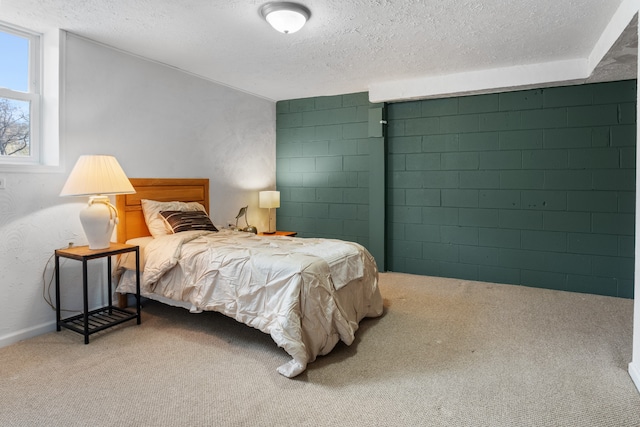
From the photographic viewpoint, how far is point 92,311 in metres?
3.12

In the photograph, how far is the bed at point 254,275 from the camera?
2.43m

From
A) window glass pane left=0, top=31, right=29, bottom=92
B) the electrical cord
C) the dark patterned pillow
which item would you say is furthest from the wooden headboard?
window glass pane left=0, top=31, right=29, bottom=92

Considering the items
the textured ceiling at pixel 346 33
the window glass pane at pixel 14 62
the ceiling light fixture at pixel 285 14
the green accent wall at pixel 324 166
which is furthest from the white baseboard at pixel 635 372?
the window glass pane at pixel 14 62

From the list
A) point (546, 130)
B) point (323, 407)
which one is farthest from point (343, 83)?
point (323, 407)

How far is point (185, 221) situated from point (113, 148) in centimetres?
85

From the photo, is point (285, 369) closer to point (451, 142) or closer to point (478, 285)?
point (478, 285)

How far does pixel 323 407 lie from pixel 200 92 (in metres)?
3.42

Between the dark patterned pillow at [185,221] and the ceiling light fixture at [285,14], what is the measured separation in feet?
6.02

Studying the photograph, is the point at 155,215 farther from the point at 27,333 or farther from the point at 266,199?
the point at 266,199

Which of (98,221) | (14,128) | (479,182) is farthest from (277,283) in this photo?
(479,182)

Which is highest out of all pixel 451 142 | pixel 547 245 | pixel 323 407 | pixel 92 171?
pixel 451 142

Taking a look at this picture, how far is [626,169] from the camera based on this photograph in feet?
12.3

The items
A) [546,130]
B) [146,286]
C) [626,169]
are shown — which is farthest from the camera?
[546,130]

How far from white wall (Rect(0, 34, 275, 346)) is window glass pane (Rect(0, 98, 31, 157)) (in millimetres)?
265
